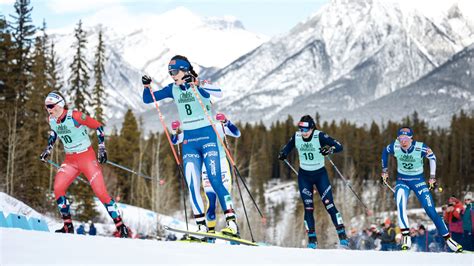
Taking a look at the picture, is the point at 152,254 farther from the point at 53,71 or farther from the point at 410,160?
the point at 53,71

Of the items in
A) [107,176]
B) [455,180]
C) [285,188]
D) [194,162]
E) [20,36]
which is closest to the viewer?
[194,162]

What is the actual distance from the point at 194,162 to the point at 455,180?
100 metres

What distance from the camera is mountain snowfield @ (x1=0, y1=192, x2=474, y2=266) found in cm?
650

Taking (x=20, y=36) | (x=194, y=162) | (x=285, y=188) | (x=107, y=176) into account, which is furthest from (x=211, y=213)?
(x=285, y=188)

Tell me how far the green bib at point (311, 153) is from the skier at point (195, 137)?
2.50 metres

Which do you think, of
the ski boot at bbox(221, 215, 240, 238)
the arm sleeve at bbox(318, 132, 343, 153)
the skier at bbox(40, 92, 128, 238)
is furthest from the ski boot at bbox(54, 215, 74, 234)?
the arm sleeve at bbox(318, 132, 343, 153)

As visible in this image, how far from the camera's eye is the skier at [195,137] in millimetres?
10391

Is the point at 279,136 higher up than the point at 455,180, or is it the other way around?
the point at 279,136

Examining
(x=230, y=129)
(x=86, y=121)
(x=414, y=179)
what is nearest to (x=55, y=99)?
(x=86, y=121)

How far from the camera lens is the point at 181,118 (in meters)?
10.9

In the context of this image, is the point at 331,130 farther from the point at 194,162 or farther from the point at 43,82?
the point at 194,162

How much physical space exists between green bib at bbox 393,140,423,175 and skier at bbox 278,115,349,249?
4.27 ft

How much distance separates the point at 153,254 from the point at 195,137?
376cm

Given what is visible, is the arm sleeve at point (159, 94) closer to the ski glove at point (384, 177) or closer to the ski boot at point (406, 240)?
the ski glove at point (384, 177)
